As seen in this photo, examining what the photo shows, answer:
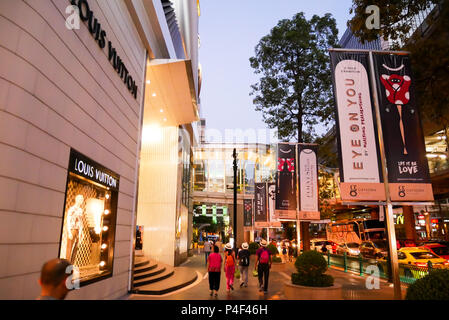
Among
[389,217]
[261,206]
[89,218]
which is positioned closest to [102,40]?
[89,218]

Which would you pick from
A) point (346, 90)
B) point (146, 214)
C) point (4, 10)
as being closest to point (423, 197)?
point (346, 90)

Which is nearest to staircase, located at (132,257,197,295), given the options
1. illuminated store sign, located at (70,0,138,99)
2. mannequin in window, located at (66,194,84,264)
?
mannequin in window, located at (66,194,84,264)

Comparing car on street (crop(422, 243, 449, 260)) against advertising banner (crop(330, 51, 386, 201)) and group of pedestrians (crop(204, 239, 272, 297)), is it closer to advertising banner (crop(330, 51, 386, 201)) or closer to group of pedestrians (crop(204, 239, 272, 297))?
group of pedestrians (crop(204, 239, 272, 297))

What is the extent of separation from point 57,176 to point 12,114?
1.51m

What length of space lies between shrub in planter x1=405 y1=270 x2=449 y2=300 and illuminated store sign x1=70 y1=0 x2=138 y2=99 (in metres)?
7.53

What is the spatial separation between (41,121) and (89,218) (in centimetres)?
338

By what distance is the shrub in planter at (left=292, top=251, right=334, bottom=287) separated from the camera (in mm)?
8344

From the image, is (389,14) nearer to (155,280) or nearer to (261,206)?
(155,280)

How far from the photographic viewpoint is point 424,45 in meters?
7.63

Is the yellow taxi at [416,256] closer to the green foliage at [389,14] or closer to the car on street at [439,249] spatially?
the car on street at [439,249]

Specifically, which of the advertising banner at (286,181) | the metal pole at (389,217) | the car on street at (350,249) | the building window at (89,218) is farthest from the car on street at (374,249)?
the building window at (89,218)

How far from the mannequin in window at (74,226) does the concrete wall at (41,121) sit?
0.85 metres
